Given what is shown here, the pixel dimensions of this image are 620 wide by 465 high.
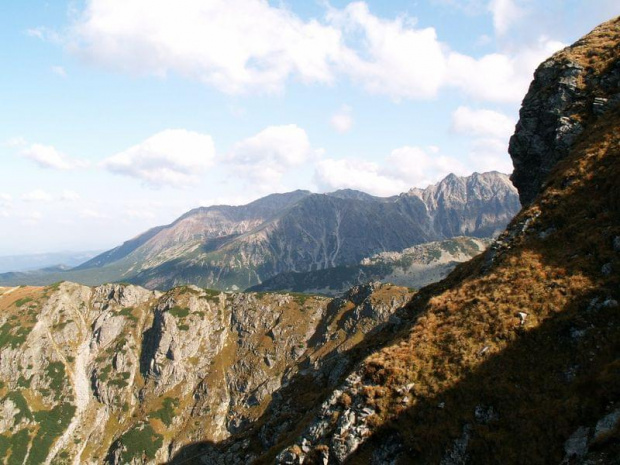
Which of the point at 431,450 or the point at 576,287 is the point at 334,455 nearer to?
the point at 431,450

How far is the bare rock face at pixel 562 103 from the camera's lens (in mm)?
56094

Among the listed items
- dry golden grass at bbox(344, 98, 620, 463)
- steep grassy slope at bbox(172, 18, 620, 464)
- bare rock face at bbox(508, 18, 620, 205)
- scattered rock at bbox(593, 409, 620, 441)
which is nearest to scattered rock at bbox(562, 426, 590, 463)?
steep grassy slope at bbox(172, 18, 620, 464)

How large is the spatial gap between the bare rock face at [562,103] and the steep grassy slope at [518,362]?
7463mm

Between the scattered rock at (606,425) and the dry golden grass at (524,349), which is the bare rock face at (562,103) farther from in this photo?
the scattered rock at (606,425)

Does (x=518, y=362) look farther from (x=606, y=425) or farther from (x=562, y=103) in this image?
(x=562, y=103)

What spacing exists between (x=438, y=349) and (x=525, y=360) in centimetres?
707

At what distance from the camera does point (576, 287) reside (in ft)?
105

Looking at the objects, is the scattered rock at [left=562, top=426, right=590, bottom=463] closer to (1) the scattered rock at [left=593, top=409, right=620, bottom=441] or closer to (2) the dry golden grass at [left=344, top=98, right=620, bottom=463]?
(2) the dry golden grass at [left=344, top=98, right=620, bottom=463]

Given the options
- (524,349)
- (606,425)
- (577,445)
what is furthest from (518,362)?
(606,425)

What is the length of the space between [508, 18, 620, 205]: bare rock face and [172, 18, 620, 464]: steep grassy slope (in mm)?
7463

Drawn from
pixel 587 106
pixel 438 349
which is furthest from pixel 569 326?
pixel 587 106

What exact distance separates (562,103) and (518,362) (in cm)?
4956

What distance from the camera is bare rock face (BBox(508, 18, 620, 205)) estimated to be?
5609cm

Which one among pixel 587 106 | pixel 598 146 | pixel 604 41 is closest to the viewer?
pixel 598 146
